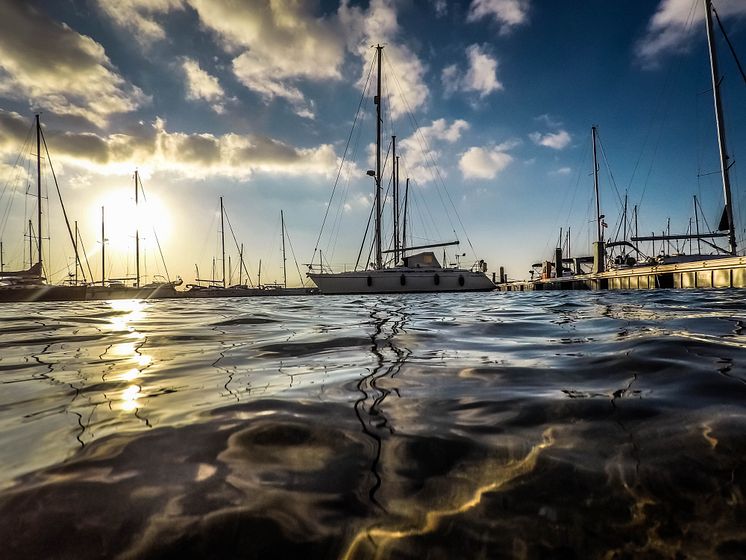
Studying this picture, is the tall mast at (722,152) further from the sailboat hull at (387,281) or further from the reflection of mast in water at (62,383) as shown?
the reflection of mast in water at (62,383)

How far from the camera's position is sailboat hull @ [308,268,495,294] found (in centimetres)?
2578

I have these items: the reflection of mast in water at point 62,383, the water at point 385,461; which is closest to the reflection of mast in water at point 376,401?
the water at point 385,461

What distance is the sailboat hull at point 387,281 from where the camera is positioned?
84.6 ft

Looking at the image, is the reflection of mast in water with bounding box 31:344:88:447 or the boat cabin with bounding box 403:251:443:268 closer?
the reflection of mast in water with bounding box 31:344:88:447

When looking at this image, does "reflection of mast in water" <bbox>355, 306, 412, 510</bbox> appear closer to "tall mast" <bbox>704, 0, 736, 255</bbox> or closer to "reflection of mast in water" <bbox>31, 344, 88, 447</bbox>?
"reflection of mast in water" <bbox>31, 344, 88, 447</bbox>

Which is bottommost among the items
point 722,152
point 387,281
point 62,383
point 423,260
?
point 62,383

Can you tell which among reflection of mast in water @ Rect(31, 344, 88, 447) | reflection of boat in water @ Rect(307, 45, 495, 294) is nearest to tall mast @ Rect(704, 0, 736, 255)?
reflection of boat in water @ Rect(307, 45, 495, 294)

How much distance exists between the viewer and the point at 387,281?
85.6ft

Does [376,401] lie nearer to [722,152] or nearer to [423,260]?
[722,152]

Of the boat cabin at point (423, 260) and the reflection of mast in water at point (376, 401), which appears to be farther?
the boat cabin at point (423, 260)

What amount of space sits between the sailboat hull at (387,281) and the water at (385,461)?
23176mm

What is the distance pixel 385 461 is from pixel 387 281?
24.9 m

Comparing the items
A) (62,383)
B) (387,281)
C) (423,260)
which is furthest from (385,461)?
(423,260)

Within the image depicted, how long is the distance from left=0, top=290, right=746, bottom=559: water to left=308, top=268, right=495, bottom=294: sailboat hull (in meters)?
23.2
